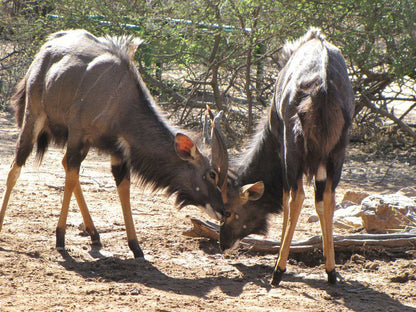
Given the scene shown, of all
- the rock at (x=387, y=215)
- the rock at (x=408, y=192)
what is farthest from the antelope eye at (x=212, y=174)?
the rock at (x=408, y=192)

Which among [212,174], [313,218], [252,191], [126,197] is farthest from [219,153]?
[313,218]

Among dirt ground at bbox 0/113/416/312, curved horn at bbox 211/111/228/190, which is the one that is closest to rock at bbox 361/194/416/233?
dirt ground at bbox 0/113/416/312

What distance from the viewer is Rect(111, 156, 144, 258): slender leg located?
5.57 metres

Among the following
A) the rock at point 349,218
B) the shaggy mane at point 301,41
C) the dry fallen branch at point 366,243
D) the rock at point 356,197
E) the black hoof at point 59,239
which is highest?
the shaggy mane at point 301,41

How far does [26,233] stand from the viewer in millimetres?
5918

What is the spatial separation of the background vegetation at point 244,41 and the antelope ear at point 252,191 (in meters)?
3.75

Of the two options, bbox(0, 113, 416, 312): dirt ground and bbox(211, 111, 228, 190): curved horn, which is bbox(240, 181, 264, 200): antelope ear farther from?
bbox(0, 113, 416, 312): dirt ground

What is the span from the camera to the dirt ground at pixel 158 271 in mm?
4410

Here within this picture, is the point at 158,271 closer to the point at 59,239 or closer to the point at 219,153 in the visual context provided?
the point at 59,239

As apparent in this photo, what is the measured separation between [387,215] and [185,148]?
80.2 inches

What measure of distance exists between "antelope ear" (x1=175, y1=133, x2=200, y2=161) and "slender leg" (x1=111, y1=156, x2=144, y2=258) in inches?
23.5

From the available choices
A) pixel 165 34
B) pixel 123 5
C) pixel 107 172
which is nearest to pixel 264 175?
pixel 107 172

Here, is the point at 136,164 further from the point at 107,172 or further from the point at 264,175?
the point at 107,172

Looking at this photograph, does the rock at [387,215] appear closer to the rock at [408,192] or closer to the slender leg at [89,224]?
the rock at [408,192]
